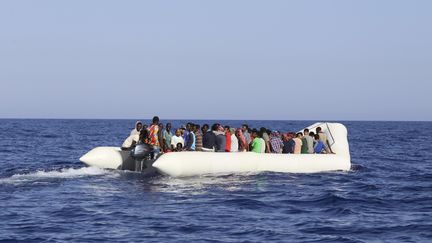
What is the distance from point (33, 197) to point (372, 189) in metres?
8.64

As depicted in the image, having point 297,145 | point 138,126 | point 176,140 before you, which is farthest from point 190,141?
point 297,145

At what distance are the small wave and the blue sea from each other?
28mm

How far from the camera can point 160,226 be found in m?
12.6

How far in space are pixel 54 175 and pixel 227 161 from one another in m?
4.85

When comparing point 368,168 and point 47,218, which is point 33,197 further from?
point 368,168

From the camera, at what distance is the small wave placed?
735 inches

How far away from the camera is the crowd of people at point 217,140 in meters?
20.6

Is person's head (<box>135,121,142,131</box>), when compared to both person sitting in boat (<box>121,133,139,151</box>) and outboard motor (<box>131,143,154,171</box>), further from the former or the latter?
outboard motor (<box>131,143,154,171</box>)

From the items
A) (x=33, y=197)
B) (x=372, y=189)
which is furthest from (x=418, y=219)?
(x=33, y=197)

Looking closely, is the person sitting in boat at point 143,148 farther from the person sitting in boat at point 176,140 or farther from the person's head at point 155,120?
the person sitting in boat at point 176,140

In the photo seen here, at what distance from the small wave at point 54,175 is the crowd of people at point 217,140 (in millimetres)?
1149

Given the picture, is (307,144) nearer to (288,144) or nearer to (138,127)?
(288,144)

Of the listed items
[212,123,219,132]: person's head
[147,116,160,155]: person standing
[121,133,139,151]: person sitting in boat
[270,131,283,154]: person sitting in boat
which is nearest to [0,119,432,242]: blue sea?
[121,133,139,151]: person sitting in boat

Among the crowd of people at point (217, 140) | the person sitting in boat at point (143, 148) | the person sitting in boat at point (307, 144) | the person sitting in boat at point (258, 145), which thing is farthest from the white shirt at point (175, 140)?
the person sitting in boat at point (307, 144)
